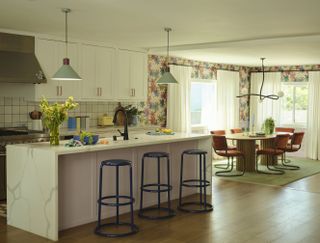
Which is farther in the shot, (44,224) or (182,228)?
(182,228)

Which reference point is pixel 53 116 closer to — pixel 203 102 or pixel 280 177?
pixel 280 177

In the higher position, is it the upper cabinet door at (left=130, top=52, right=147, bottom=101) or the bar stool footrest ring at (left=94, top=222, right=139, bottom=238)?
the upper cabinet door at (left=130, top=52, right=147, bottom=101)

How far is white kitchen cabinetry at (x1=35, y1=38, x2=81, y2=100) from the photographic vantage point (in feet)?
21.7

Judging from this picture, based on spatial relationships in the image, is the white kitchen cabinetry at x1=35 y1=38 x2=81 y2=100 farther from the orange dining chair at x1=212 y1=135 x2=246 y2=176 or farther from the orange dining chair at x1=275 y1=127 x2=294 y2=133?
the orange dining chair at x1=275 y1=127 x2=294 y2=133

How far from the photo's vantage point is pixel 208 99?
1074 cm

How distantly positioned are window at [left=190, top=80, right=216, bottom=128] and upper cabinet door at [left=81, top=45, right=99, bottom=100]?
3242 millimetres

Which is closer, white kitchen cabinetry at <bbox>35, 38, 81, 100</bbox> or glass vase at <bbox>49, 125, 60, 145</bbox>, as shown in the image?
glass vase at <bbox>49, 125, 60, 145</bbox>

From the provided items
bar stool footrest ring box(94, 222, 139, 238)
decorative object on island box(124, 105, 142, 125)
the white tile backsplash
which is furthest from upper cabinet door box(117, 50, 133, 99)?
bar stool footrest ring box(94, 222, 139, 238)

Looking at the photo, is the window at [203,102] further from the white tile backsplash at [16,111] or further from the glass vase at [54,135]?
the glass vase at [54,135]

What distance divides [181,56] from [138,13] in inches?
170

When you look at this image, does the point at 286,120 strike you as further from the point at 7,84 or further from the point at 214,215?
the point at 7,84

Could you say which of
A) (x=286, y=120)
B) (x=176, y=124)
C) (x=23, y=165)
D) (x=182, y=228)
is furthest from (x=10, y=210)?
(x=286, y=120)

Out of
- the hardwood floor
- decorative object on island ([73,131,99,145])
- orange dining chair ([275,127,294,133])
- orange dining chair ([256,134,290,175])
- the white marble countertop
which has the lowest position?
the hardwood floor

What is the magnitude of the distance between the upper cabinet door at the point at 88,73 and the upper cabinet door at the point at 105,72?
9 centimetres
